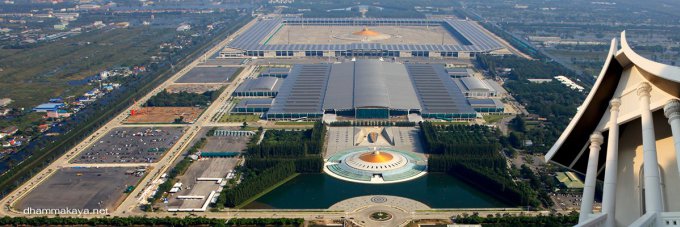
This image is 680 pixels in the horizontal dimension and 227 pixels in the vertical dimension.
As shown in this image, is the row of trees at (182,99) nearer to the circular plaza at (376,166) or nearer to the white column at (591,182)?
the circular plaza at (376,166)

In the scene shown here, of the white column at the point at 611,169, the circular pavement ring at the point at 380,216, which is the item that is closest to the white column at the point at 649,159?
the white column at the point at 611,169

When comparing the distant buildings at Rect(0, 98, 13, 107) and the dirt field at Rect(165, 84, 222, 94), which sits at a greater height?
the dirt field at Rect(165, 84, 222, 94)

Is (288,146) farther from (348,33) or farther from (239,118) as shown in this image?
(348,33)

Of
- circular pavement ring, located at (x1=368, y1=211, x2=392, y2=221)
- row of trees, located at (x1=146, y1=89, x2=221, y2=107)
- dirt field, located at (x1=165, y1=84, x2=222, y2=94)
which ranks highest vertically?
dirt field, located at (x1=165, y1=84, x2=222, y2=94)

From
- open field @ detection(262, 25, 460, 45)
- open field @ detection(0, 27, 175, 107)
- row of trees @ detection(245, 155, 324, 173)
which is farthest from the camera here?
open field @ detection(262, 25, 460, 45)

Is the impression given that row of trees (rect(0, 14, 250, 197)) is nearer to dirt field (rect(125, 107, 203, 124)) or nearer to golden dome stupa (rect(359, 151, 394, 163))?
dirt field (rect(125, 107, 203, 124))

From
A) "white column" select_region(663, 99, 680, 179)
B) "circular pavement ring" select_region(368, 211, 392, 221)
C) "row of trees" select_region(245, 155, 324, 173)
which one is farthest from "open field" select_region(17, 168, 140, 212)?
"white column" select_region(663, 99, 680, 179)

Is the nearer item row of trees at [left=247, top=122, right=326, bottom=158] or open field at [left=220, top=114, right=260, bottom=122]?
row of trees at [left=247, top=122, right=326, bottom=158]
